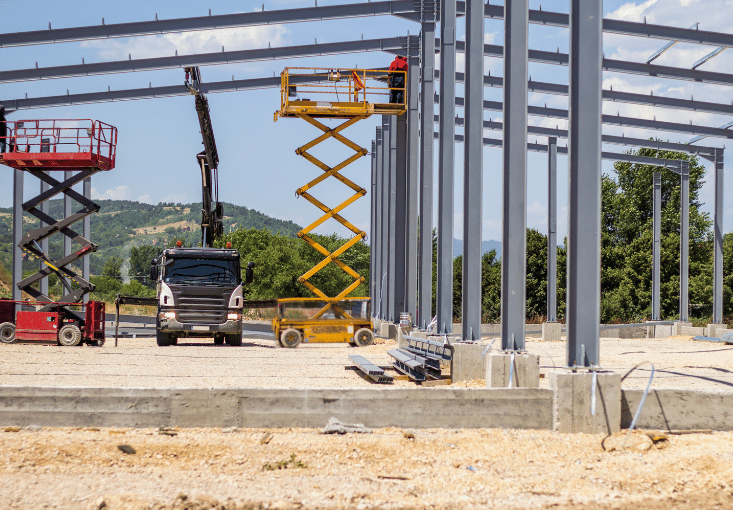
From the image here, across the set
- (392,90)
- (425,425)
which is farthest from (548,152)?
(425,425)

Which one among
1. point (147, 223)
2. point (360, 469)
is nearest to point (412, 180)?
point (360, 469)

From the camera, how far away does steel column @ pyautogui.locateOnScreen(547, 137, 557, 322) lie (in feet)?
91.5

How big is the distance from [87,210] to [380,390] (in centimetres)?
1640

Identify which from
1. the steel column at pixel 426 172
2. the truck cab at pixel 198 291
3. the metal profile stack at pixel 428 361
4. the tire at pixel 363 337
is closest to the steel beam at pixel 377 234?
the tire at pixel 363 337

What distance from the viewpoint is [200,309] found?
63.3 feet

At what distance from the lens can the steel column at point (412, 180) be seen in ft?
68.0

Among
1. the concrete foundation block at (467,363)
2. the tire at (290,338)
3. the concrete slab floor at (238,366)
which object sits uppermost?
the concrete foundation block at (467,363)

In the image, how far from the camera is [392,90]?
22.0 metres

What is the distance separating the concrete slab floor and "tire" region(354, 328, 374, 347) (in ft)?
0.82

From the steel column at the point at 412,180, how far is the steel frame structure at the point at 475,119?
42 millimetres

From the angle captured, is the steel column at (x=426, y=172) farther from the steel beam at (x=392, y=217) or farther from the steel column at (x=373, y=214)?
Result: the steel column at (x=373, y=214)

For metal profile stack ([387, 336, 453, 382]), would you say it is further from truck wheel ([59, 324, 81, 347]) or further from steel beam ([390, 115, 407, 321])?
truck wheel ([59, 324, 81, 347])

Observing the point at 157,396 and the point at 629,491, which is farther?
the point at 157,396

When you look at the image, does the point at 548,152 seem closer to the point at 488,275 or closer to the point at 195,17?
the point at 195,17
